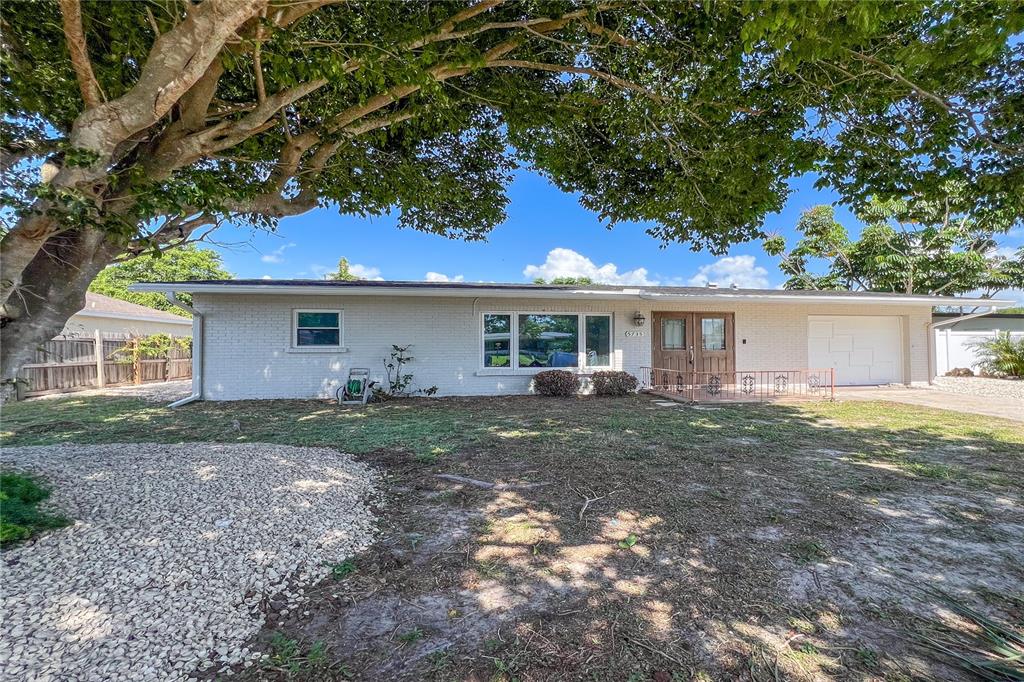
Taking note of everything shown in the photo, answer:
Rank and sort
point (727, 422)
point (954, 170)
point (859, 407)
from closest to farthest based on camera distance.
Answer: point (954, 170)
point (727, 422)
point (859, 407)

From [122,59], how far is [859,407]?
12.6m

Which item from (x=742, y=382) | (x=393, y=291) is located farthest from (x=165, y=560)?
(x=742, y=382)

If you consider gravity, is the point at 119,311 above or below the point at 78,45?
below

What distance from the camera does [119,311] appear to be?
15.5 m

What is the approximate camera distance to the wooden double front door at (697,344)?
38.1ft

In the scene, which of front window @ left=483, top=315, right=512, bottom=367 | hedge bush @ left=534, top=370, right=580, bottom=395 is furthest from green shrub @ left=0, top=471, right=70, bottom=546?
hedge bush @ left=534, top=370, right=580, bottom=395

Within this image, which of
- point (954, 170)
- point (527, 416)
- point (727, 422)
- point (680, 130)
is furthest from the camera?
point (527, 416)

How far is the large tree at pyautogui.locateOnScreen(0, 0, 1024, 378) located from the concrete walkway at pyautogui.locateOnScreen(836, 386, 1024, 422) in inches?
217

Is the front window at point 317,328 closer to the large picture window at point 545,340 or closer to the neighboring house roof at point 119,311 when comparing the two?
the large picture window at point 545,340

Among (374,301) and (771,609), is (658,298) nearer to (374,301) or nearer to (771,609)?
(374,301)

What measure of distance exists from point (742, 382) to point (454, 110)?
10251 mm

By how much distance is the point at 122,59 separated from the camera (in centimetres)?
415

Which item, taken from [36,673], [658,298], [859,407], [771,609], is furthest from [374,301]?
[859,407]

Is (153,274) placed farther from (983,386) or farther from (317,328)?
(983,386)
